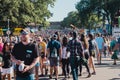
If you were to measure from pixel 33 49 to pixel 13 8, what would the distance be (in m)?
54.9

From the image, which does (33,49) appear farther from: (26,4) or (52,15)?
(52,15)

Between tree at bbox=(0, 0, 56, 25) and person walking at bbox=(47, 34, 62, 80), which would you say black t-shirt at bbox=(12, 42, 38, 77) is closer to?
person walking at bbox=(47, 34, 62, 80)

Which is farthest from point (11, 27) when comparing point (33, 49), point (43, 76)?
point (33, 49)

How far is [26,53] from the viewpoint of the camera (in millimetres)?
9008

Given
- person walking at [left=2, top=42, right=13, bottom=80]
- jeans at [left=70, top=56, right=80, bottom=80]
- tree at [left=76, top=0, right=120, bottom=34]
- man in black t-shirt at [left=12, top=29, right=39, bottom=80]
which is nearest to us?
man in black t-shirt at [left=12, top=29, right=39, bottom=80]

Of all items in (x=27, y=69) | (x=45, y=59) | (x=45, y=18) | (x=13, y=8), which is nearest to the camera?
(x=27, y=69)

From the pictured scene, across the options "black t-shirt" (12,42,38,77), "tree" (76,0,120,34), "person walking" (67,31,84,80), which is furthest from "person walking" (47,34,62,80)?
"tree" (76,0,120,34)

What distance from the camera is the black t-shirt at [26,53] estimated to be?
29.5 ft

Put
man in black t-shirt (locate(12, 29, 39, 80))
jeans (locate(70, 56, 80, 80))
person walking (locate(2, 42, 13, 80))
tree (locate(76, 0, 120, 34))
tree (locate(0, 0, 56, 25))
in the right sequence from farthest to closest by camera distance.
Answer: tree (locate(76, 0, 120, 34)) → tree (locate(0, 0, 56, 25)) → person walking (locate(2, 42, 13, 80)) → jeans (locate(70, 56, 80, 80)) → man in black t-shirt (locate(12, 29, 39, 80))

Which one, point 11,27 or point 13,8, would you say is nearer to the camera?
point 13,8

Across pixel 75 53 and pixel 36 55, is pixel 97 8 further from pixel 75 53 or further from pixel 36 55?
pixel 36 55

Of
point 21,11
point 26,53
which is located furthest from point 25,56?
point 21,11

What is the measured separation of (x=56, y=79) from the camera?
1606 centimetres

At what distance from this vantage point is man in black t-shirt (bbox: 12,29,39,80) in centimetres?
893
